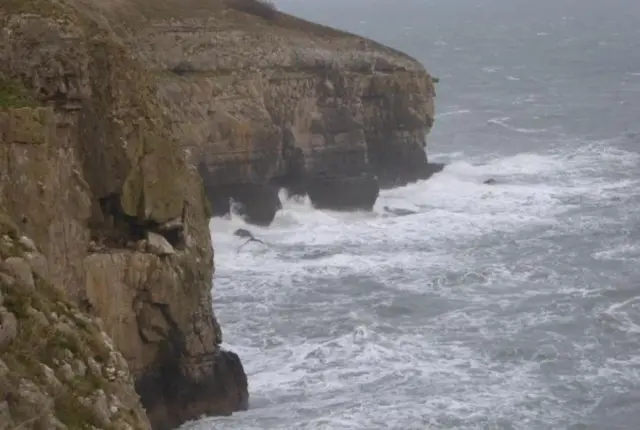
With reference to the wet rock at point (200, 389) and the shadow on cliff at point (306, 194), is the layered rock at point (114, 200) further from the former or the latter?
the shadow on cliff at point (306, 194)

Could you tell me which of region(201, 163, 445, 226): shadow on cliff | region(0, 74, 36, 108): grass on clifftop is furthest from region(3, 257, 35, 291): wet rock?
region(201, 163, 445, 226): shadow on cliff

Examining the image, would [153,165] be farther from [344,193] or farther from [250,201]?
[344,193]

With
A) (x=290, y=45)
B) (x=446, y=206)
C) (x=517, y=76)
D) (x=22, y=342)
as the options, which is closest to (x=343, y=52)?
(x=290, y=45)

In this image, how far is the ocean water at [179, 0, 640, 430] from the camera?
31125mm

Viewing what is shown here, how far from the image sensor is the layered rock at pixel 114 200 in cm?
2491

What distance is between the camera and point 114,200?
91.4 feet

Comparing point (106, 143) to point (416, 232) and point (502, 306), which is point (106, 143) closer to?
point (502, 306)

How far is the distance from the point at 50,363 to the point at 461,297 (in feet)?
88.5

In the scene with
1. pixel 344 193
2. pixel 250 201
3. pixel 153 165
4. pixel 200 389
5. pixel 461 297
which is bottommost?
pixel 200 389

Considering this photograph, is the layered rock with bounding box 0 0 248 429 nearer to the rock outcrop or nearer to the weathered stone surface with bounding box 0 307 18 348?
the rock outcrop

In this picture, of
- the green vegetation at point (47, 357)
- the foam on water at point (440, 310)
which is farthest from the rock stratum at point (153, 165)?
the foam on water at point (440, 310)

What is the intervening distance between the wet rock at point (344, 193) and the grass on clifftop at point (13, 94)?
29.1m

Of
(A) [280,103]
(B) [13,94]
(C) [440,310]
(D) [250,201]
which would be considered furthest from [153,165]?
(A) [280,103]

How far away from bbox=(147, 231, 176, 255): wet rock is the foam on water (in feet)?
14.6
